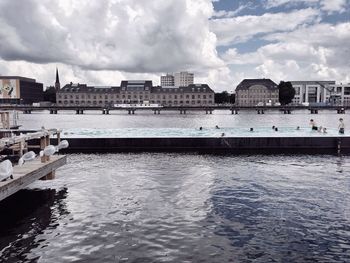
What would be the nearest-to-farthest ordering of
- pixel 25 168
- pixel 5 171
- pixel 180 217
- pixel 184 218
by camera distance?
pixel 5 171
pixel 184 218
pixel 180 217
pixel 25 168

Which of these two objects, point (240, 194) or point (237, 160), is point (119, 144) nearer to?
point (237, 160)

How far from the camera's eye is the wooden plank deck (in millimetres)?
15362

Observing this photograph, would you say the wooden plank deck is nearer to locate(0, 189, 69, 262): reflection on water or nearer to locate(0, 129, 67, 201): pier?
locate(0, 129, 67, 201): pier

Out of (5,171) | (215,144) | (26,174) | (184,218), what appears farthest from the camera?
(215,144)

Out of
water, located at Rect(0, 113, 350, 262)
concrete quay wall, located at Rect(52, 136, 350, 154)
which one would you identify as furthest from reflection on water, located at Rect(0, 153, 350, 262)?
concrete quay wall, located at Rect(52, 136, 350, 154)

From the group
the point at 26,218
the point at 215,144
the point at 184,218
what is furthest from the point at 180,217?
the point at 215,144

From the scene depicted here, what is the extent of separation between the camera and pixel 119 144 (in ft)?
135

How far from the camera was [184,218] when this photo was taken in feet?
56.0

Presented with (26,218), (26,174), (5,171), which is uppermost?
(5,171)

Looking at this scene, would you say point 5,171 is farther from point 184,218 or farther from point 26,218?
point 184,218

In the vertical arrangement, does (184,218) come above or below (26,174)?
below

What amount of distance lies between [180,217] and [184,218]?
0.23 meters

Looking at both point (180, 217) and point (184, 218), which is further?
point (180, 217)

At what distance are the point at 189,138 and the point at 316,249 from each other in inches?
1116
